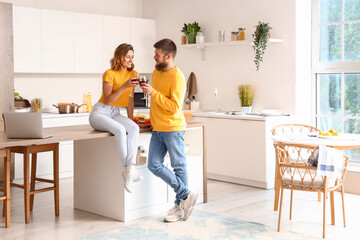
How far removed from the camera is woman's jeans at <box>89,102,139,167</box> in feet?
13.8

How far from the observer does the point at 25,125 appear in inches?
150

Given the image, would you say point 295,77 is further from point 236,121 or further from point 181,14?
point 181,14

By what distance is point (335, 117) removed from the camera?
19.2 feet

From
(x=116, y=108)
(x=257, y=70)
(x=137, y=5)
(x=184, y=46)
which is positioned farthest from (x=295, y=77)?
(x=137, y=5)

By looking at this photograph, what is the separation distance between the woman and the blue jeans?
183mm

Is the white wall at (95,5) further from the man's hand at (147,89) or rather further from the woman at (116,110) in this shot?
the man's hand at (147,89)

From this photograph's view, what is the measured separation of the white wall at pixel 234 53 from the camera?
6.01m

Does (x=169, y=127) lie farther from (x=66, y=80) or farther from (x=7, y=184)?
(x=66, y=80)

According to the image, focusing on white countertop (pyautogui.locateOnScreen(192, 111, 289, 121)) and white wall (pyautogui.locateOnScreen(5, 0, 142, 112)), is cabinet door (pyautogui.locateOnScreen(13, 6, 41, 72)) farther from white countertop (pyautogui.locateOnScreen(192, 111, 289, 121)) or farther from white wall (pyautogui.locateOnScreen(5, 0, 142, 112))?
white countertop (pyautogui.locateOnScreen(192, 111, 289, 121))

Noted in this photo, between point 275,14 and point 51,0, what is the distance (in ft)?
9.82

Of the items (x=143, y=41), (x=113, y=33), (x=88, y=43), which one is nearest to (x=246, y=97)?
(x=143, y=41)

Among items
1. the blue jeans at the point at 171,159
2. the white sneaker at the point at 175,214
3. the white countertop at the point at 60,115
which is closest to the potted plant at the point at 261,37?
the blue jeans at the point at 171,159

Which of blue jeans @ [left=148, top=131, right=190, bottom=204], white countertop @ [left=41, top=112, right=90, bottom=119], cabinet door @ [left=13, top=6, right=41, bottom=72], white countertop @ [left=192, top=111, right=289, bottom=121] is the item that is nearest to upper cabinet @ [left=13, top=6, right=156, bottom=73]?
cabinet door @ [left=13, top=6, right=41, bottom=72]

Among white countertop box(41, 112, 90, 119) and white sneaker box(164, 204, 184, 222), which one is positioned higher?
white countertop box(41, 112, 90, 119)
